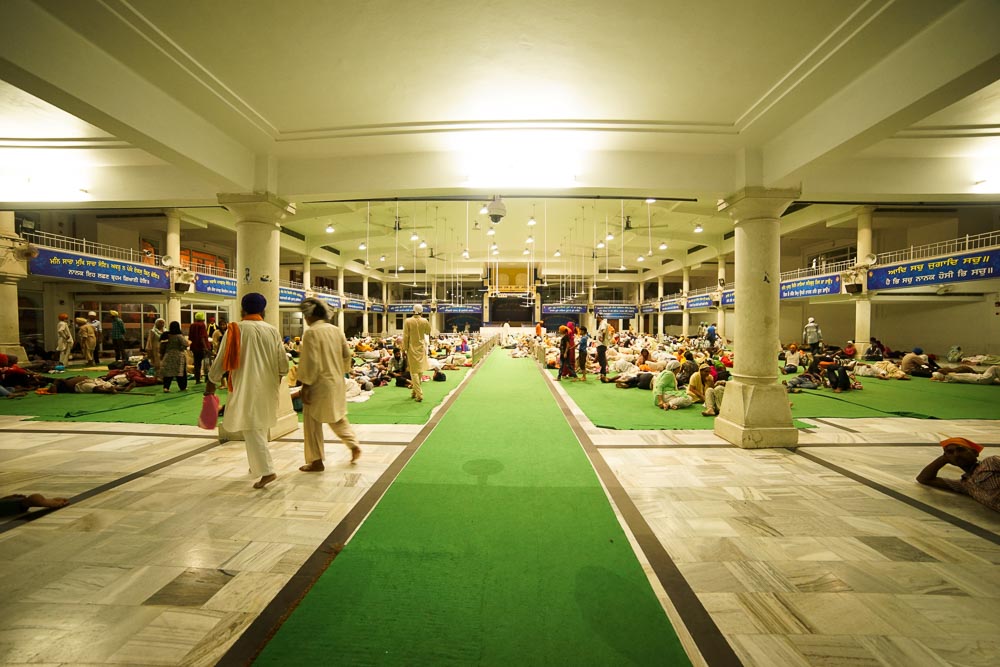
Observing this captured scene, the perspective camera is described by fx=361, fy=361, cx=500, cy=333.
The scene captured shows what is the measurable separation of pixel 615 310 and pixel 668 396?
2473 cm

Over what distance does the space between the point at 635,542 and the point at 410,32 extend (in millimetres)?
4177

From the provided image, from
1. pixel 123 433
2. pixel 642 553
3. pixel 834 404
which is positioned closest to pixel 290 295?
pixel 123 433

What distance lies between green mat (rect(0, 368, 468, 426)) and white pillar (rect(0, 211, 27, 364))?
4768 mm

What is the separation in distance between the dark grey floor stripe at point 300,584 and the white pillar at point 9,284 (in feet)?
45.0

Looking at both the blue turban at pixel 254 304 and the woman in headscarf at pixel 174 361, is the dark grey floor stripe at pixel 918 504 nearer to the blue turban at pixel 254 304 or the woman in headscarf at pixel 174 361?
the blue turban at pixel 254 304

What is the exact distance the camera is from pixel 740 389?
15.1ft

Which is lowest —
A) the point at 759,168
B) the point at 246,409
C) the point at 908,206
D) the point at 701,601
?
the point at 701,601

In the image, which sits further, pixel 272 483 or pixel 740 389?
pixel 740 389

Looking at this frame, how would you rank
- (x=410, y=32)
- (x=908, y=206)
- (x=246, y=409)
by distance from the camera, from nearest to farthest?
1. (x=410, y=32)
2. (x=246, y=409)
3. (x=908, y=206)

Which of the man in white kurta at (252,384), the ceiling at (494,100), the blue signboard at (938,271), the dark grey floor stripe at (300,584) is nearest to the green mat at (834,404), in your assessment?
the ceiling at (494,100)

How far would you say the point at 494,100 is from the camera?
12.1 feet

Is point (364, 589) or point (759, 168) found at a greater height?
point (759, 168)

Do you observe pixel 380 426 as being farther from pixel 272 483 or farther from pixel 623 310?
pixel 623 310

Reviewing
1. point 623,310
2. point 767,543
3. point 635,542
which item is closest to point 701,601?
point 635,542
